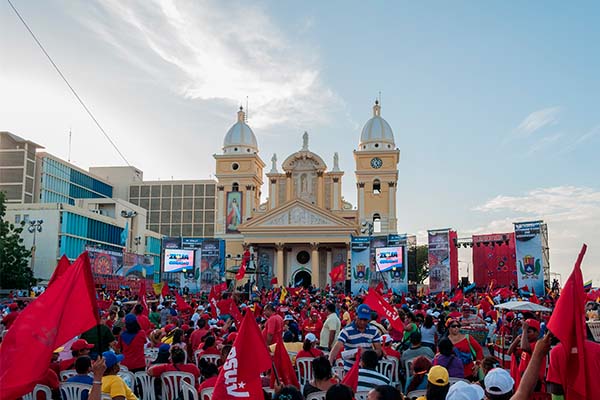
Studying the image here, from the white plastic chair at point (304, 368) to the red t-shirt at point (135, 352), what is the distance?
2.27m

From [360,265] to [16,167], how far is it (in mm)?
48591

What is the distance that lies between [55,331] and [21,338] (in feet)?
0.97

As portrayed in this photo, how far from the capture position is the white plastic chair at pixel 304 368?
8.35 metres

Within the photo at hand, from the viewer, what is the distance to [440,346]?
6.90 meters

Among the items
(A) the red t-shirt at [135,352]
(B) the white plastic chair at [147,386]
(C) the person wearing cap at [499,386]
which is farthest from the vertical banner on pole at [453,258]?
(C) the person wearing cap at [499,386]

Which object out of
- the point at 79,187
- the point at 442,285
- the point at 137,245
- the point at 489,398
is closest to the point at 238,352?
the point at 489,398

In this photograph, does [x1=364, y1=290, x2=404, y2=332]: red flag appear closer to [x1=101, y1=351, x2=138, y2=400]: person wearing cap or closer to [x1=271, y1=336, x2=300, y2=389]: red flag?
[x1=271, y1=336, x2=300, y2=389]: red flag

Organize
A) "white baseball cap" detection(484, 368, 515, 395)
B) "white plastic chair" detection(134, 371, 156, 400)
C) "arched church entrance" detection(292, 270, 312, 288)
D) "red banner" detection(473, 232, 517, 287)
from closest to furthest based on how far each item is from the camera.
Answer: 1. "white baseball cap" detection(484, 368, 515, 395)
2. "white plastic chair" detection(134, 371, 156, 400)
3. "red banner" detection(473, 232, 517, 287)
4. "arched church entrance" detection(292, 270, 312, 288)

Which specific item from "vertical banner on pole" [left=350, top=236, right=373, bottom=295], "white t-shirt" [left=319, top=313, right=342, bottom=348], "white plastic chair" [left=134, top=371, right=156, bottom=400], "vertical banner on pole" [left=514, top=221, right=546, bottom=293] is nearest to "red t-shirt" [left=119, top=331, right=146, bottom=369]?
"white plastic chair" [left=134, top=371, right=156, bottom=400]

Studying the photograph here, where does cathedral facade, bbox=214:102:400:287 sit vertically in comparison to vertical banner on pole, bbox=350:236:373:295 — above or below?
above

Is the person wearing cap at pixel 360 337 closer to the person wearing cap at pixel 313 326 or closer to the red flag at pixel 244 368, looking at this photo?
the red flag at pixel 244 368

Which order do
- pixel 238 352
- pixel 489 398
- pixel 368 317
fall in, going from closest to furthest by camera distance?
pixel 489 398 < pixel 238 352 < pixel 368 317

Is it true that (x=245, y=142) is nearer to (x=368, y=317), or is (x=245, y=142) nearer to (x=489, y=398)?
(x=368, y=317)

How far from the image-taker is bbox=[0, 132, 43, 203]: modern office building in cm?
7062
